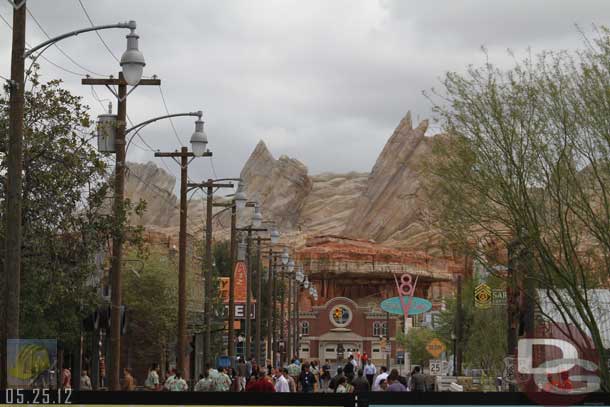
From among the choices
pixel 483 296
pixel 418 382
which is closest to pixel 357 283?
pixel 483 296

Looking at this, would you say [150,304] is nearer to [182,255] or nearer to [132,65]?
[182,255]

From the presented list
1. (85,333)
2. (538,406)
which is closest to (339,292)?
(85,333)

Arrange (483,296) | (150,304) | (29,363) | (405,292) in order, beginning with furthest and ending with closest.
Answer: (150,304)
(483,296)
(405,292)
(29,363)

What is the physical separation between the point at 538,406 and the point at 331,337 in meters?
149

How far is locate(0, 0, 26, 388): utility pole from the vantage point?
20.7 metres

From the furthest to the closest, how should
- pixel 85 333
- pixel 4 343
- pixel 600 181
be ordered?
1. pixel 85 333
2. pixel 600 181
3. pixel 4 343

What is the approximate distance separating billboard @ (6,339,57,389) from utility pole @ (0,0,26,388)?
44cm

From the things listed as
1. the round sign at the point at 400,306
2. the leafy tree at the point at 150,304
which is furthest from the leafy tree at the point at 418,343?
the round sign at the point at 400,306

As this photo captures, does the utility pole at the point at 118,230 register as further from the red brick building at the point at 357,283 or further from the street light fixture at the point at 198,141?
the red brick building at the point at 357,283

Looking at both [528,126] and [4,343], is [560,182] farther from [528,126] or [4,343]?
[4,343]

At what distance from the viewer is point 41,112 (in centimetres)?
2973

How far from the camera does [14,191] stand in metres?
21.0

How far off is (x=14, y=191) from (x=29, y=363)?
3071mm

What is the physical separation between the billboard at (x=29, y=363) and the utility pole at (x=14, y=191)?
0.44 m
